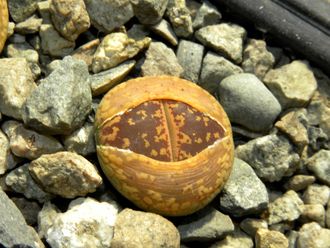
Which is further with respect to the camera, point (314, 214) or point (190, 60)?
point (190, 60)

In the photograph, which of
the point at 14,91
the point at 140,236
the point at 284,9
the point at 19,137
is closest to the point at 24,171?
the point at 19,137

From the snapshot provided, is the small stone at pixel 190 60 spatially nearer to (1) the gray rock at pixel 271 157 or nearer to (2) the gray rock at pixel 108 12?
(2) the gray rock at pixel 108 12

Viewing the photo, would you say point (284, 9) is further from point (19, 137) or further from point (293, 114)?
point (19, 137)

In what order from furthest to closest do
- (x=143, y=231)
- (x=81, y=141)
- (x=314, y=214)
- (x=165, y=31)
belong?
(x=165, y=31) < (x=314, y=214) < (x=81, y=141) < (x=143, y=231)

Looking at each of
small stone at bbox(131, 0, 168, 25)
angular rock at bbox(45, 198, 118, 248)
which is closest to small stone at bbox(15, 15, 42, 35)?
small stone at bbox(131, 0, 168, 25)

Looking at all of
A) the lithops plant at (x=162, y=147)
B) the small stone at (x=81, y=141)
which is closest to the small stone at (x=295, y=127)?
the lithops plant at (x=162, y=147)

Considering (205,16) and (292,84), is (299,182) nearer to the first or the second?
(292,84)

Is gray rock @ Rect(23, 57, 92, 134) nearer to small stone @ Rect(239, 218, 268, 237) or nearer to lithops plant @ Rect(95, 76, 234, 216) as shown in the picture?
lithops plant @ Rect(95, 76, 234, 216)

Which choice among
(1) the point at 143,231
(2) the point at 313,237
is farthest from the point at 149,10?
(2) the point at 313,237
